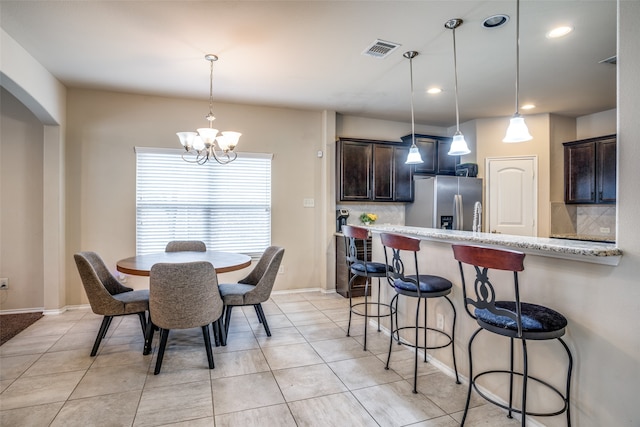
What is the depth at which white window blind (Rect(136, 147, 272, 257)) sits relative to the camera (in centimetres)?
414

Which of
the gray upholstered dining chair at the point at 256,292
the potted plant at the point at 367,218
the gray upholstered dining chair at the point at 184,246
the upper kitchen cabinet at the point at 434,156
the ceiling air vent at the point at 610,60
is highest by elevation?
the ceiling air vent at the point at 610,60

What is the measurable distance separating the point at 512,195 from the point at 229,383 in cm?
463

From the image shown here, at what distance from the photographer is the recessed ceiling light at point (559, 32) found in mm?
2545

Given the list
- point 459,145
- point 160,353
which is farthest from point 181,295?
point 459,145

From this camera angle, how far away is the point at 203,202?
437 centimetres

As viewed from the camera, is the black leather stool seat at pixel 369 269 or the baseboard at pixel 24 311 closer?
the black leather stool seat at pixel 369 269

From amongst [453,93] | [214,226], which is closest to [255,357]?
[214,226]

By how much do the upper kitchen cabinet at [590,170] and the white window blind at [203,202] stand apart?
14.4 feet

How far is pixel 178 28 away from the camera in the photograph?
2568 mm

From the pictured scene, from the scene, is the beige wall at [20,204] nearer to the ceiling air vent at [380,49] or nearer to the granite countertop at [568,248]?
the ceiling air vent at [380,49]

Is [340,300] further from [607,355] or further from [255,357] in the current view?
[607,355]

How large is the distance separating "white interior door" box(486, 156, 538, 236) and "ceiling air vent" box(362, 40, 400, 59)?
289cm

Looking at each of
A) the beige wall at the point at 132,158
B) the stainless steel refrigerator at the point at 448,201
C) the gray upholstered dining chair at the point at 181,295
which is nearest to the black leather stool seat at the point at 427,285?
the gray upholstered dining chair at the point at 181,295

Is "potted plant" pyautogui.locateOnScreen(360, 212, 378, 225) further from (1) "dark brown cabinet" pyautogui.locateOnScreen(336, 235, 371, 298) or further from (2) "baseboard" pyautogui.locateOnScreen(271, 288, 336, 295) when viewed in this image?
(2) "baseboard" pyautogui.locateOnScreen(271, 288, 336, 295)
